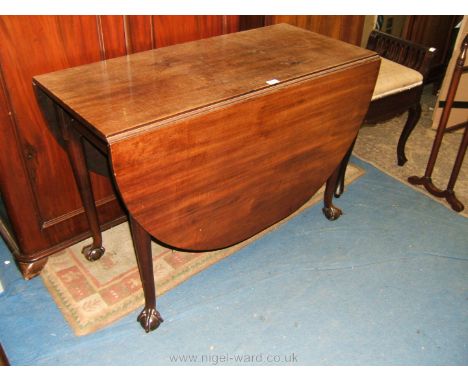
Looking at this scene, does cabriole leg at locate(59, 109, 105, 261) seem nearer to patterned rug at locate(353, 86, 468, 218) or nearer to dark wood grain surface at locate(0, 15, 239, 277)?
dark wood grain surface at locate(0, 15, 239, 277)

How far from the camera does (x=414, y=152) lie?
2.66 m

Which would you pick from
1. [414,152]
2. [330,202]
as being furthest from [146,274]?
[414,152]

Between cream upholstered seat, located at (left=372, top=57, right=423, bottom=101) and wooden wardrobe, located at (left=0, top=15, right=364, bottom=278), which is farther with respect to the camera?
cream upholstered seat, located at (left=372, top=57, right=423, bottom=101)

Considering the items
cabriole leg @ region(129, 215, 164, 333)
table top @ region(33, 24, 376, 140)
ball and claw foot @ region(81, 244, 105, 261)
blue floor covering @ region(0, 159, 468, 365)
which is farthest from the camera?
ball and claw foot @ region(81, 244, 105, 261)

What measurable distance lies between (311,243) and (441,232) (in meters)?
0.61

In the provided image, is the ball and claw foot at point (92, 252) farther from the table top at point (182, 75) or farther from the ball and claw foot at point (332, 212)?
the ball and claw foot at point (332, 212)

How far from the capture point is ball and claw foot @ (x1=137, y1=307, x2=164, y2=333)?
159 cm

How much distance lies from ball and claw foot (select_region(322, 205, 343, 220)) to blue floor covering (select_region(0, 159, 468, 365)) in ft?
0.10

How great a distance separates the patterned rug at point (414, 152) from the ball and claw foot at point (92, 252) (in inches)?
60.3

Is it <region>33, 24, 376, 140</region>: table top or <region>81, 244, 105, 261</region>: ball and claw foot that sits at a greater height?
<region>33, 24, 376, 140</region>: table top

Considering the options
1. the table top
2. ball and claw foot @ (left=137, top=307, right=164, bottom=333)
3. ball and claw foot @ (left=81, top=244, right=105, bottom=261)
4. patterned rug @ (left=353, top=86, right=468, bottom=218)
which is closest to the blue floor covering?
ball and claw foot @ (left=137, top=307, right=164, bottom=333)

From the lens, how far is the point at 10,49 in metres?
1.37

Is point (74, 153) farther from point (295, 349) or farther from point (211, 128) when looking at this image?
point (295, 349)
